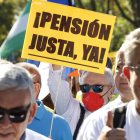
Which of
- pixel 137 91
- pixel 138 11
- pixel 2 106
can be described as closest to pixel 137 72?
pixel 137 91

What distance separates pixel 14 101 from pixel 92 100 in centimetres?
203

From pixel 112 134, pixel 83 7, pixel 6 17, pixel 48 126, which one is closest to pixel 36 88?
pixel 48 126

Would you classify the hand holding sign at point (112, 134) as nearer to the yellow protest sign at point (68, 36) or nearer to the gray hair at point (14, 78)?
the gray hair at point (14, 78)

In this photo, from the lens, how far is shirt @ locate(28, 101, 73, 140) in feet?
11.1

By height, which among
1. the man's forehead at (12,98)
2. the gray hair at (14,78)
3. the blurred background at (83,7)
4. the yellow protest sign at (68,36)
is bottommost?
the man's forehead at (12,98)

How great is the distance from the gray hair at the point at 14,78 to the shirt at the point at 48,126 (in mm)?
1152

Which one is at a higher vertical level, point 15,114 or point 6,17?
point 6,17

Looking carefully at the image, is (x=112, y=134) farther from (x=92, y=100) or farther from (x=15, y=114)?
(x=92, y=100)

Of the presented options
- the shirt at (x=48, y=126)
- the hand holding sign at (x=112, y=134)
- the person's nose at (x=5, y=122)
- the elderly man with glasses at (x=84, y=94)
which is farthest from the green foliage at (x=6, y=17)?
the hand holding sign at (x=112, y=134)

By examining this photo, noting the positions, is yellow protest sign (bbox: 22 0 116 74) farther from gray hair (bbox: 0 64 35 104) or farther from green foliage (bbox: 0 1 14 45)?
green foliage (bbox: 0 1 14 45)

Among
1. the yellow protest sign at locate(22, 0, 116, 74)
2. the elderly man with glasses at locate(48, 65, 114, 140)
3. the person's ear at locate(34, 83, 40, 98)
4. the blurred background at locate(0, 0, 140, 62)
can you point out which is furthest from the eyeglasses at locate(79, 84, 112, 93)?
the blurred background at locate(0, 0, 140, 62)

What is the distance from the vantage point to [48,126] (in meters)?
3.47

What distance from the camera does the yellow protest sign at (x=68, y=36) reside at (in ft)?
12.3

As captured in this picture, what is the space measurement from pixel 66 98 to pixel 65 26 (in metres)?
0.82
